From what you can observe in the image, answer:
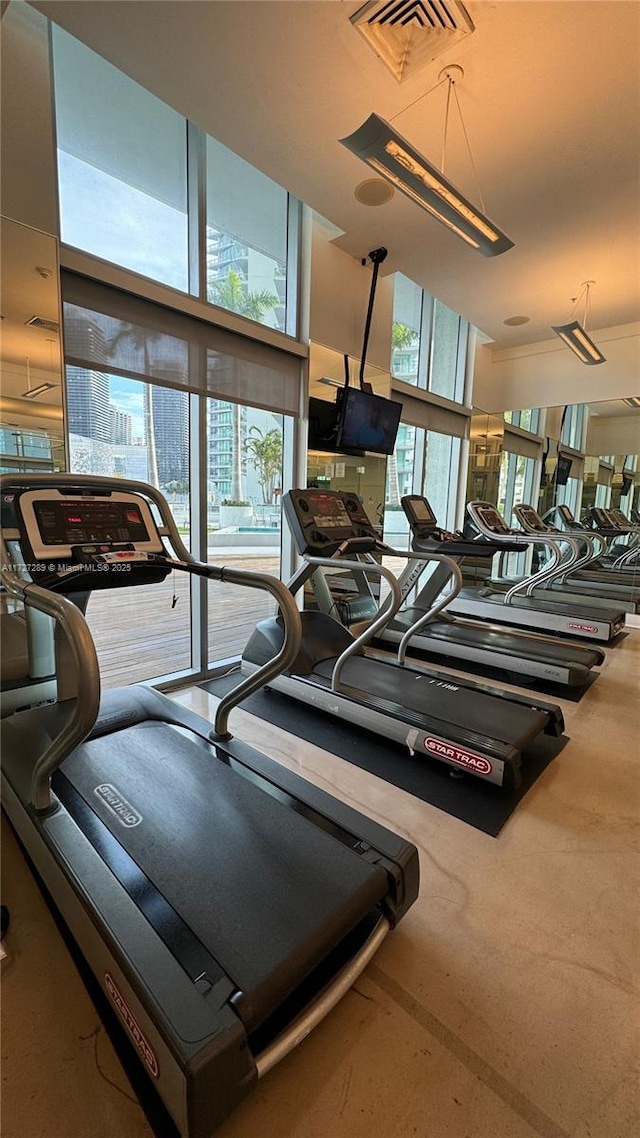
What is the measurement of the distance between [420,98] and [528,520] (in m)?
4.12

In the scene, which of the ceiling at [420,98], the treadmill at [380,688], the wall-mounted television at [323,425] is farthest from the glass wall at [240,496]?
the ceiling at [420,98]

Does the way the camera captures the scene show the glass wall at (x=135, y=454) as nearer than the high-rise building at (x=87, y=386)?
No

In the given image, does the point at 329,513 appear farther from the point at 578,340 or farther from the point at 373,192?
the point at 578,340

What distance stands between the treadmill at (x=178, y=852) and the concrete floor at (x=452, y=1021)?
141 mm

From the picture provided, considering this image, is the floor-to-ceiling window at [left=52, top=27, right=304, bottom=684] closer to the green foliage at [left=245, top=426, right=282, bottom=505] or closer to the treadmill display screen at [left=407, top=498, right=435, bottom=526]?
the green foliage at [left=245, top=426, right=282, bottom=505]

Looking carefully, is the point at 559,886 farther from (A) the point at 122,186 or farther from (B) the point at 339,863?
(A) the point at 122,186

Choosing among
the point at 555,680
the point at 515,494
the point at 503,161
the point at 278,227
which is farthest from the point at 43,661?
the point at 515,494

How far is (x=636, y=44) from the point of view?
2330mm

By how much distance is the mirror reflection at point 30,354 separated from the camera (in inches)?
91.9

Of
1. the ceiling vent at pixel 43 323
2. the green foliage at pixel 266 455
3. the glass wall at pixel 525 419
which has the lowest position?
the green foliage at pixel 266 455

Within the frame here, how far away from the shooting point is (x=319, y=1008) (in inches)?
47.0

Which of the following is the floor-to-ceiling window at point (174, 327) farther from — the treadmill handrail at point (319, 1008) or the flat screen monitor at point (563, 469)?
the flat screen monitor at point (563, 469)

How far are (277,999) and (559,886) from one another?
1.22 metres

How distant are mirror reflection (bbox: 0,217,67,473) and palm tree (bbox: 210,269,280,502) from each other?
52.2 inches
